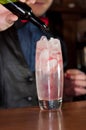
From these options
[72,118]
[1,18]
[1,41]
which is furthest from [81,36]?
[72,118]

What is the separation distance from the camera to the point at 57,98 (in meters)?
0.81

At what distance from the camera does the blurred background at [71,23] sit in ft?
11.9

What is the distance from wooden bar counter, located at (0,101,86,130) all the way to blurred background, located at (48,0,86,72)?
2.80 meters

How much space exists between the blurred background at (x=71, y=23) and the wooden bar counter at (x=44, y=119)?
280cm

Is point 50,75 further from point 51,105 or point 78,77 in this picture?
point 78,77

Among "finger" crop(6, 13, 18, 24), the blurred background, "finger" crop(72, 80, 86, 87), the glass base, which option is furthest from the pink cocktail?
the blurred background

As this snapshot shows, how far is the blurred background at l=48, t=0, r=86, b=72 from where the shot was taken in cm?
364

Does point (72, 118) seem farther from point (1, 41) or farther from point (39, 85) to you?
point (1, 41)

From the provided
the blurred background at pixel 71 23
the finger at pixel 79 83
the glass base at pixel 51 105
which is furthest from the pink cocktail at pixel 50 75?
the blurred background at pixel 71 23

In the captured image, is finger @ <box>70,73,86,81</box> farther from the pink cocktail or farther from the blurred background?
the blurred background

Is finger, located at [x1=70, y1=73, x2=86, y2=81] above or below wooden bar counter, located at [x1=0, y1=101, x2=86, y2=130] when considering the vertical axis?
below

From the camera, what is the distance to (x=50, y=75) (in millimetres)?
807

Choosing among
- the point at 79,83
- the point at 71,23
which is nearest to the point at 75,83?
the point at 79,83

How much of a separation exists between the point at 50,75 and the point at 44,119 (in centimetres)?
15
